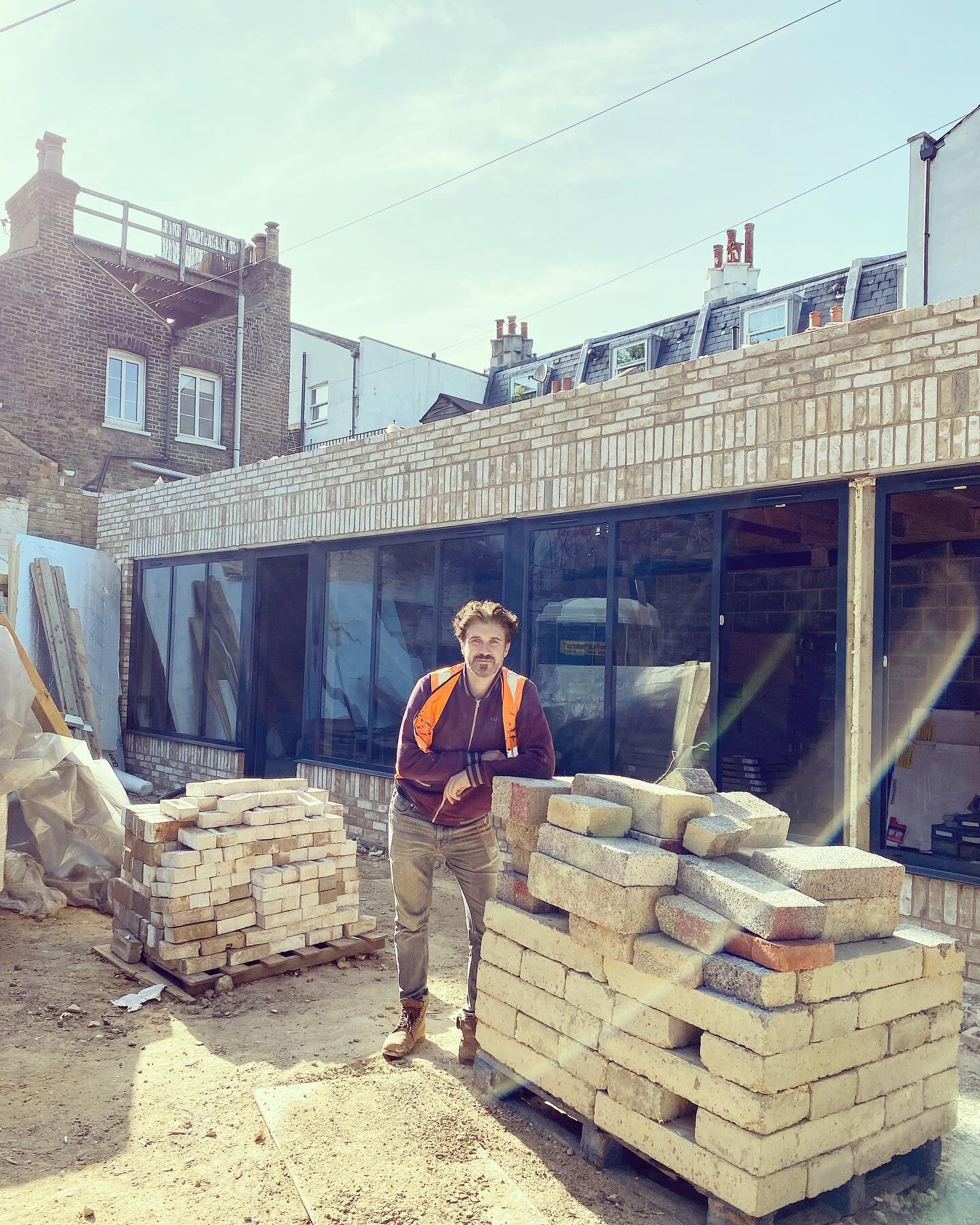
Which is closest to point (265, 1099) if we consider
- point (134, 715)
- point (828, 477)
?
point (828, 477)

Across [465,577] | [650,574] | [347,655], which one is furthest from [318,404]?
[650,574]

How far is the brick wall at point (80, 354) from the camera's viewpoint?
56.0ft

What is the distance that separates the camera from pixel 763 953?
2.87 meters

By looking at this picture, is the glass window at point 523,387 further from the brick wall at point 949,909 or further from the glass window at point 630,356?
the brick wall at point 949,909

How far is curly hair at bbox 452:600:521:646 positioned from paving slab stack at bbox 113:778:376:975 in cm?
212

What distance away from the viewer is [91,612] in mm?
12305

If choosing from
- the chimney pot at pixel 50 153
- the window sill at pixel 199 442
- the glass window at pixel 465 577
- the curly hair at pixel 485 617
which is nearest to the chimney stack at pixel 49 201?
the chimney pot at pixel 50 153

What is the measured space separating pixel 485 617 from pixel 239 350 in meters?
18.3

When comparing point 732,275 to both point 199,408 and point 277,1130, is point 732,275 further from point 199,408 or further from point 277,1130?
point 277,1130

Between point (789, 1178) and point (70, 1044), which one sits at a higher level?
point (789, 1178)

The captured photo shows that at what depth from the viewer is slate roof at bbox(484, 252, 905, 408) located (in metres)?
17.6

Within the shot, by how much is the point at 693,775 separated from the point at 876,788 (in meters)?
1.84

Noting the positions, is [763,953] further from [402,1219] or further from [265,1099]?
[265,1099]

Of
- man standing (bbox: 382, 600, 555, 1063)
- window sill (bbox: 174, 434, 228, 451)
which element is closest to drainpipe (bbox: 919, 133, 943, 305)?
man standing (bbox: 382, 600, 555, 1063)
